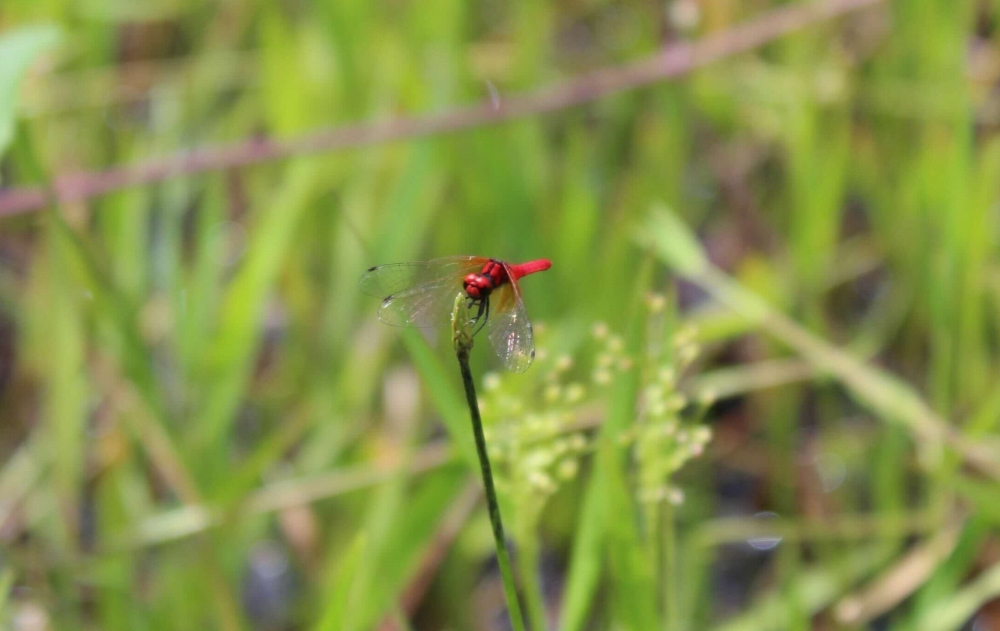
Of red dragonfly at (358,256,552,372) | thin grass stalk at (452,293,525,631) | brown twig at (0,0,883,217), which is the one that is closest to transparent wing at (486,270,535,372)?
red dragonfly at (358,256,552,372)

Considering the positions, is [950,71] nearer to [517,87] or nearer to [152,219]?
[517,87]

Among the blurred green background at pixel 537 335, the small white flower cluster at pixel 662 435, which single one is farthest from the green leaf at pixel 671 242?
the small white flower cluster at pixel 662 435

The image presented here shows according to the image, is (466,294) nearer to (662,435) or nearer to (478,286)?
(478,286)

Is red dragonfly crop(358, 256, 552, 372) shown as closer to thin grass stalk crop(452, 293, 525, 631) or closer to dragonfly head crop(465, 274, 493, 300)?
dragonfly head crop(465, 274, 493, 300)

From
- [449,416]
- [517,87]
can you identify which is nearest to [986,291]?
[517,87]

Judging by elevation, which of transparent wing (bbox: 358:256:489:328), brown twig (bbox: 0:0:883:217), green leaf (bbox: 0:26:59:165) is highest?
green leaf (bbox: 0:26:59:165)

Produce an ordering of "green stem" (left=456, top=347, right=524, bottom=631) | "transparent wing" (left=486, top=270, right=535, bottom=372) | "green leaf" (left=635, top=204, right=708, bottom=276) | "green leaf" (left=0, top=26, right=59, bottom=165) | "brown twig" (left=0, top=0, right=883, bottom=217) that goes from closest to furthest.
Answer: "green stem" (left=456, top=347, right=524, bottom=631) → "transparent wing" (left=486, top=270, right=535, bottom=372) → "green leaf" (left=0, top=26, right=59, bottom=165) → "green leaf" (left=635, top=204, right=708, bottom=276) → "brown twig" (left=0, top=0, right=883, bottom=217)
